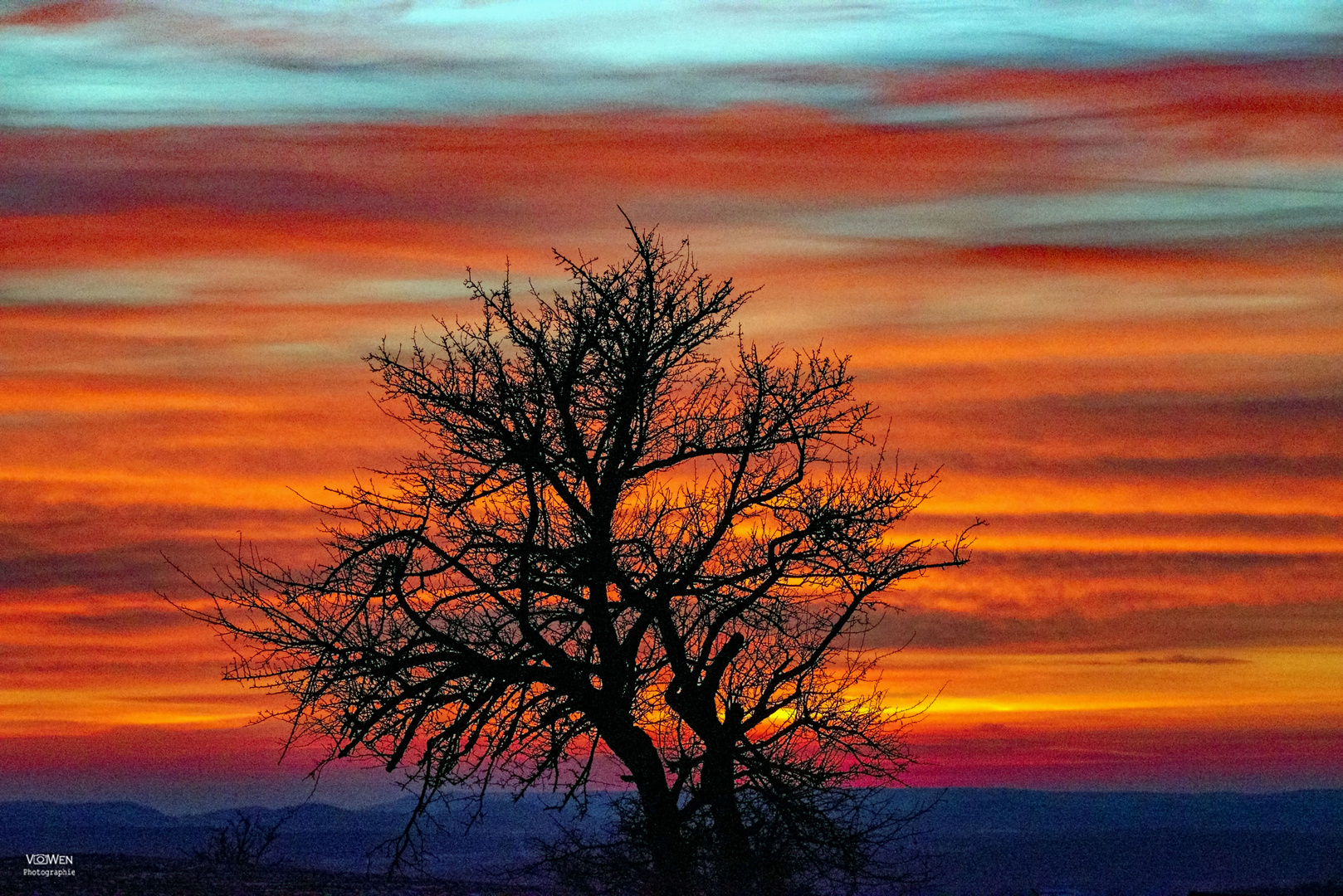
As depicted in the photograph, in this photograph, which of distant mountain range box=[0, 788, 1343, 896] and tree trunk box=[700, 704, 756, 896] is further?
distant mountain range box=[0, 788, 1343, 896]

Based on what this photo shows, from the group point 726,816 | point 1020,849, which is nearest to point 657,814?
point 726,816

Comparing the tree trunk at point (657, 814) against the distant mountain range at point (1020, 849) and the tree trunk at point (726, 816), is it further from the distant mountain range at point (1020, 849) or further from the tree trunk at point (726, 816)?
the distant mountain range at point (1020, 849)

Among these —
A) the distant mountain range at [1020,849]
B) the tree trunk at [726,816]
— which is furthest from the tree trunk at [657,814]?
the distant mountain range at [1020,849]

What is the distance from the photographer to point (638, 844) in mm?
14227

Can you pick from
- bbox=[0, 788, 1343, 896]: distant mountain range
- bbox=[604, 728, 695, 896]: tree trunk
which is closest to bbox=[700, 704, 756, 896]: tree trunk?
bbox=[604, 728, 695, 896]: tree trunk

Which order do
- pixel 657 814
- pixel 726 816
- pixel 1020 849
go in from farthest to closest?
pixel 1020 849
pixel 657 814
pixel 726 816

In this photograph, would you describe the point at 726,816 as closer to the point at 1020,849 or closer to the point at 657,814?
the point at 657,814

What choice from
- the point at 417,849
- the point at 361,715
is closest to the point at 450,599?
the point at 361,715

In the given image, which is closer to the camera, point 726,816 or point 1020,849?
point 726,816

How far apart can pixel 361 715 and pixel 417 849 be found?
4.80 ft

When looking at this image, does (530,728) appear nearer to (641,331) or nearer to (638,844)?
(638,844)

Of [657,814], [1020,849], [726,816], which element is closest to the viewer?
[726,816]

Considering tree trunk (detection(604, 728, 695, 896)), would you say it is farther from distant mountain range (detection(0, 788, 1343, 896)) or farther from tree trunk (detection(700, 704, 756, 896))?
distant mountain range (detection(0, 788, 1343, 896))

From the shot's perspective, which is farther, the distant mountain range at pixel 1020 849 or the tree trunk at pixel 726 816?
the distant mountain range at pixel 1020 849
